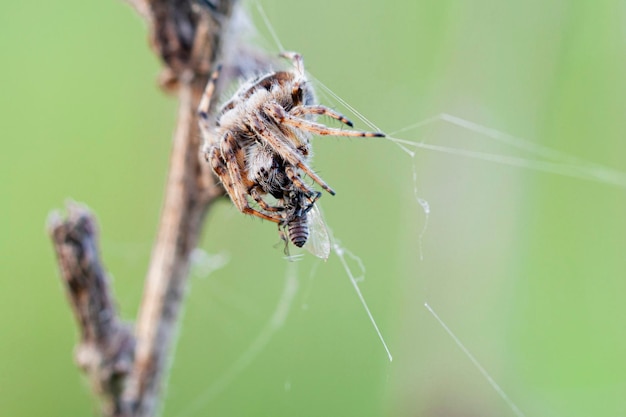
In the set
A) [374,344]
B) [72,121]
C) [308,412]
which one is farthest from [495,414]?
[72,121]

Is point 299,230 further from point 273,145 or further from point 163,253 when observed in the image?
point 163,253

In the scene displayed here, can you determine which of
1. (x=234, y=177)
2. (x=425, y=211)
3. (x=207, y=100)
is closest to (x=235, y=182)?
(x=234, y=177)

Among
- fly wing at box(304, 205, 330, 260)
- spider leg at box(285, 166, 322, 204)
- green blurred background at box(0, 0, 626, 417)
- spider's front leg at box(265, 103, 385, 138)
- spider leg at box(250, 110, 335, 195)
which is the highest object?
spider's front leg at box(265, 103, 385, 138)

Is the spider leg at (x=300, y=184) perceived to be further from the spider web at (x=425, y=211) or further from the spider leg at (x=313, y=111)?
the spider web at (x=425, y=211)

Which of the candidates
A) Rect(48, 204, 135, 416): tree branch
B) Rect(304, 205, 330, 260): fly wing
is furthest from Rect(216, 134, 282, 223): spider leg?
Rect(48, 204, 135, 416): tree branch

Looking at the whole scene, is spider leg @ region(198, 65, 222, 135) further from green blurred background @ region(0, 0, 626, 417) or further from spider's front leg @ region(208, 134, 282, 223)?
green blurred background @ region(0, 0, 626, 417)
